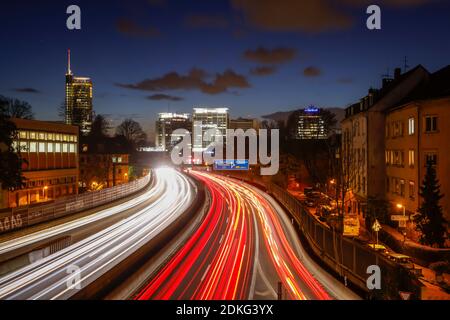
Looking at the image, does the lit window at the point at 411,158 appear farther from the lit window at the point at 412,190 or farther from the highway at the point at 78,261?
the highway at the point at 78,261

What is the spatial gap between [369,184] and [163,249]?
20.8 m

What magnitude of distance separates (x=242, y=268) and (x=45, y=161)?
1393 inches

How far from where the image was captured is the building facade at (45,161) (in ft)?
133

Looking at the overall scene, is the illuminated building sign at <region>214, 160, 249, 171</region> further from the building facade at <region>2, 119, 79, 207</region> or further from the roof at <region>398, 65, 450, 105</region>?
Result: the roof at <region>398, 65, 450, 105</region>

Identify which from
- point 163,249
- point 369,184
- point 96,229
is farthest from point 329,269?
point 369,184

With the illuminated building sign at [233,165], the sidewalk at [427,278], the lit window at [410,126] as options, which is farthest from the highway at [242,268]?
the illuminated building sign at [233,165]

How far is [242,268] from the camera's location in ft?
52.6

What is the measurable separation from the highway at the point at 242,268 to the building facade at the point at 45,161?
73.9 feet

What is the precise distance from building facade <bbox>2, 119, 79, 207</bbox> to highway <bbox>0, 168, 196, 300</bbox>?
653 inches

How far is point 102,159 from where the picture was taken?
247ft

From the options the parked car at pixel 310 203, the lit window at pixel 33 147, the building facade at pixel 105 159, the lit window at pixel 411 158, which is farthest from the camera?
the building facade at pixel 105 159

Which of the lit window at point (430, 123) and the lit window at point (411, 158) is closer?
the lit window at point (430, 123)

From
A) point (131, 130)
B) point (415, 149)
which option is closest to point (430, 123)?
point (415, 149)
